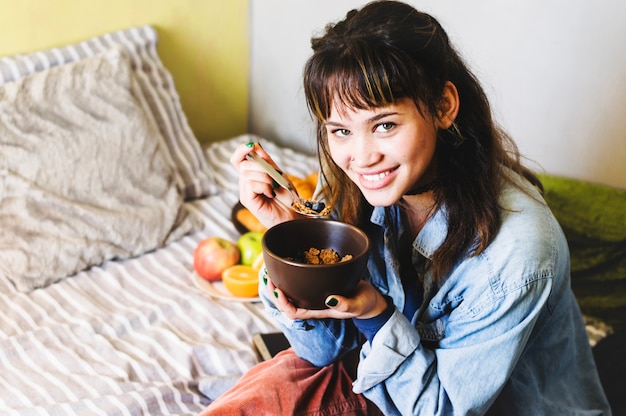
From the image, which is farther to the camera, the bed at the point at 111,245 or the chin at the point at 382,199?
the bed at the point at 111,245

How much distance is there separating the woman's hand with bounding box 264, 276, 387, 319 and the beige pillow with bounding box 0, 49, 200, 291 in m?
0.85

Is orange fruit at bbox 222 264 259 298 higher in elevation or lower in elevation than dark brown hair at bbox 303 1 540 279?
lower

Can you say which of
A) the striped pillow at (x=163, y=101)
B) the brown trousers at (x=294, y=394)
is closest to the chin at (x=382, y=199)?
the brown trousers at (x=294, y=394)

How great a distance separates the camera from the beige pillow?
162cm

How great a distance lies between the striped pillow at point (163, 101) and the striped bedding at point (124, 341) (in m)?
0.31

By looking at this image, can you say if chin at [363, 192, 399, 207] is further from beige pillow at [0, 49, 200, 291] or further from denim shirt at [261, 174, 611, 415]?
beige pillow at [0, 49, 200, 291]

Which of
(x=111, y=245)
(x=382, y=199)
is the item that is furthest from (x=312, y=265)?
(x=111, y=245)

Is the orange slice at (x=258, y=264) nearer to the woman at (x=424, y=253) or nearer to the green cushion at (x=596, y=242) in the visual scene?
the woman at (x=424, y=253)

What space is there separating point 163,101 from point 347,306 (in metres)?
1.29

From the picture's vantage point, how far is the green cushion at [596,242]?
1.68 meters

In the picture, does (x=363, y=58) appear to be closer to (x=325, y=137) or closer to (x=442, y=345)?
(x=325, y=137)

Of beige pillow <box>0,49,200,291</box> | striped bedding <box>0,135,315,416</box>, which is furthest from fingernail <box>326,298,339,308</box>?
beige pillow <box>0,49,200,291</box>

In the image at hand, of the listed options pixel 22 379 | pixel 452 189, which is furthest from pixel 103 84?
pixel 452 189

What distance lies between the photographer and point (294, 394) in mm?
1073
